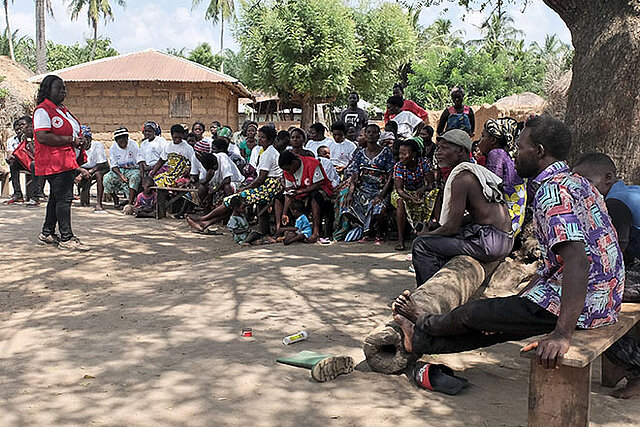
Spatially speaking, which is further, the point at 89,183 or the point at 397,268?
the point at 89,183

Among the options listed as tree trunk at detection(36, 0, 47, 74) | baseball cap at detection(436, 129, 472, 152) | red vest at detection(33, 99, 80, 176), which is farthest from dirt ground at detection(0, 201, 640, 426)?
tree trunk at detection(36, 0, 47, 74)

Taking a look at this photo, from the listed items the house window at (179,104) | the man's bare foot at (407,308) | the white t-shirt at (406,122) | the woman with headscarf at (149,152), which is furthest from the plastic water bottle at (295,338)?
the house window at (179,104)

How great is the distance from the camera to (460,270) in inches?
178

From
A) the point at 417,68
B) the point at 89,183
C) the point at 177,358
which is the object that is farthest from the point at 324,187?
the point at 417,68

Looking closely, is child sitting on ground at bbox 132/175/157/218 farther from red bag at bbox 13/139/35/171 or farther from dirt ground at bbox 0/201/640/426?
dirt ground at bbox 0/201/640/426

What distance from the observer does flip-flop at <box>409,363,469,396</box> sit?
354 centimetres

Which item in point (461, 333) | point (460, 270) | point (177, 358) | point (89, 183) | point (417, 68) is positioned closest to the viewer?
point (461, 333)

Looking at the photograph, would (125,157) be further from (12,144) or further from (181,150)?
(12,144)

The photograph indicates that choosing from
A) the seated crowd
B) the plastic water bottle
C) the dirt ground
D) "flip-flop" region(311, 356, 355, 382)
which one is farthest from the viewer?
the plastic water bottle

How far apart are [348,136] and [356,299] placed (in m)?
5.50

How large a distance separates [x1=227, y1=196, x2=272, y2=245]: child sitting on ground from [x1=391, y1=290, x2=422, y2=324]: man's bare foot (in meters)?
4.96

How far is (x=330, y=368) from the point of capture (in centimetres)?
369

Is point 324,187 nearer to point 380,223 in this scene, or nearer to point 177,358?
point 380,223

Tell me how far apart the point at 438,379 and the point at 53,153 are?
5395mm
